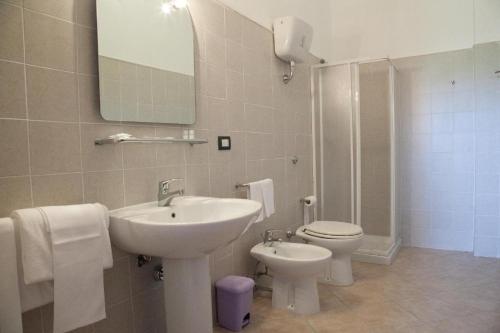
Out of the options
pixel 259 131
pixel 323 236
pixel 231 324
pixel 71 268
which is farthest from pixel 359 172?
pixel 71 268

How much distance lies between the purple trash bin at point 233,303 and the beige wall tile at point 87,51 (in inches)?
53.2

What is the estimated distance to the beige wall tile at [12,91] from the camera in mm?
1192

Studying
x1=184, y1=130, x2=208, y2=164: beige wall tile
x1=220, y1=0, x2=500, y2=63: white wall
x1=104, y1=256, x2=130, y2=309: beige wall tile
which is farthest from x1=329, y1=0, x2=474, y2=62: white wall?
x1=104, y1=256, x2=130, y2=309: beige wall tile

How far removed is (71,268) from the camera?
3.96 ft

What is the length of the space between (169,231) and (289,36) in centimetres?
196

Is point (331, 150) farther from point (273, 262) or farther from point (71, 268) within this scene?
point (71, 268)

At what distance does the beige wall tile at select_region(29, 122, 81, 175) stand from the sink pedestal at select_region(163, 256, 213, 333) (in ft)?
1.92

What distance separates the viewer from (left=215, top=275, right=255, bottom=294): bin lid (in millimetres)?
2043

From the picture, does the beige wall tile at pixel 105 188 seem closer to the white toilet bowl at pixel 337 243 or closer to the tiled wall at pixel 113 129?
the tiled wall at pixel 113 129

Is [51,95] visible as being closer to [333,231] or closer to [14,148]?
[14,148]

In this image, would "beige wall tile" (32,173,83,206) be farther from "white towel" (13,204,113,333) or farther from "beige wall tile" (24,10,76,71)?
"beige wall tile" (24,10,76,71)

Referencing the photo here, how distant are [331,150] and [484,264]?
1.60 metres

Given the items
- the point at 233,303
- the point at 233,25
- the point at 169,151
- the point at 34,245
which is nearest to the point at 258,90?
the point at 233,25

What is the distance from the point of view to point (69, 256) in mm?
1200
